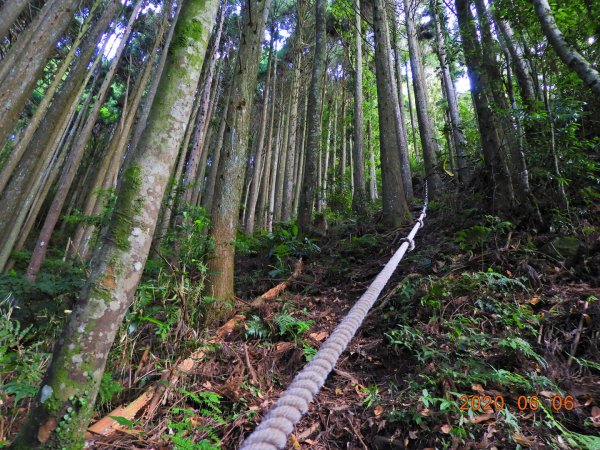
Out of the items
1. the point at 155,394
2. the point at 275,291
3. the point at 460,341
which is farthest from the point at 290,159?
the point at 155,394

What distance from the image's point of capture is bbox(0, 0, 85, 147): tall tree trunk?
4.58 meters

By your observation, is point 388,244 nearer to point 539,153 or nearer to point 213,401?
point 539,153

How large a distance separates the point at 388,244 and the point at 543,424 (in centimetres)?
353

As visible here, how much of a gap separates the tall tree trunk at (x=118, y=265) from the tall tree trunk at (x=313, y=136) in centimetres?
448

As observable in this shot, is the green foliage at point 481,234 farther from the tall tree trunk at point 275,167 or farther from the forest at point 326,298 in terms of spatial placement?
the tall tree trunk at point 275,167

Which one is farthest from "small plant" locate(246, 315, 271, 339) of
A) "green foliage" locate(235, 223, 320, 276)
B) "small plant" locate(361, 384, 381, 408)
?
"green foliage" locate(235, 223, 320, 276)

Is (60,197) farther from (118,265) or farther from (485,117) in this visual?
(485,117)

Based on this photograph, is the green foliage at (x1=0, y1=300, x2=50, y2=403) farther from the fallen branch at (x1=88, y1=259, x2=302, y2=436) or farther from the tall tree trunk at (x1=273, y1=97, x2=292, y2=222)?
the tall tree trunk at (x1=273, y1=97, x2=292, y2=222)

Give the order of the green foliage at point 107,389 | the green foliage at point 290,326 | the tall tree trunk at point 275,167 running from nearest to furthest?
the green foliage at point 107,389, the green foliage at point 290,326, the tall tree trunk at point 275,167

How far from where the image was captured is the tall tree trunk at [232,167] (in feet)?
11.6

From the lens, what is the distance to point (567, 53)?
299cm

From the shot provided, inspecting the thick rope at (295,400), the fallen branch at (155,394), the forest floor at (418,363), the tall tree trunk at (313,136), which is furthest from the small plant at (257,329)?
the tall tree trunk at (313,136)
